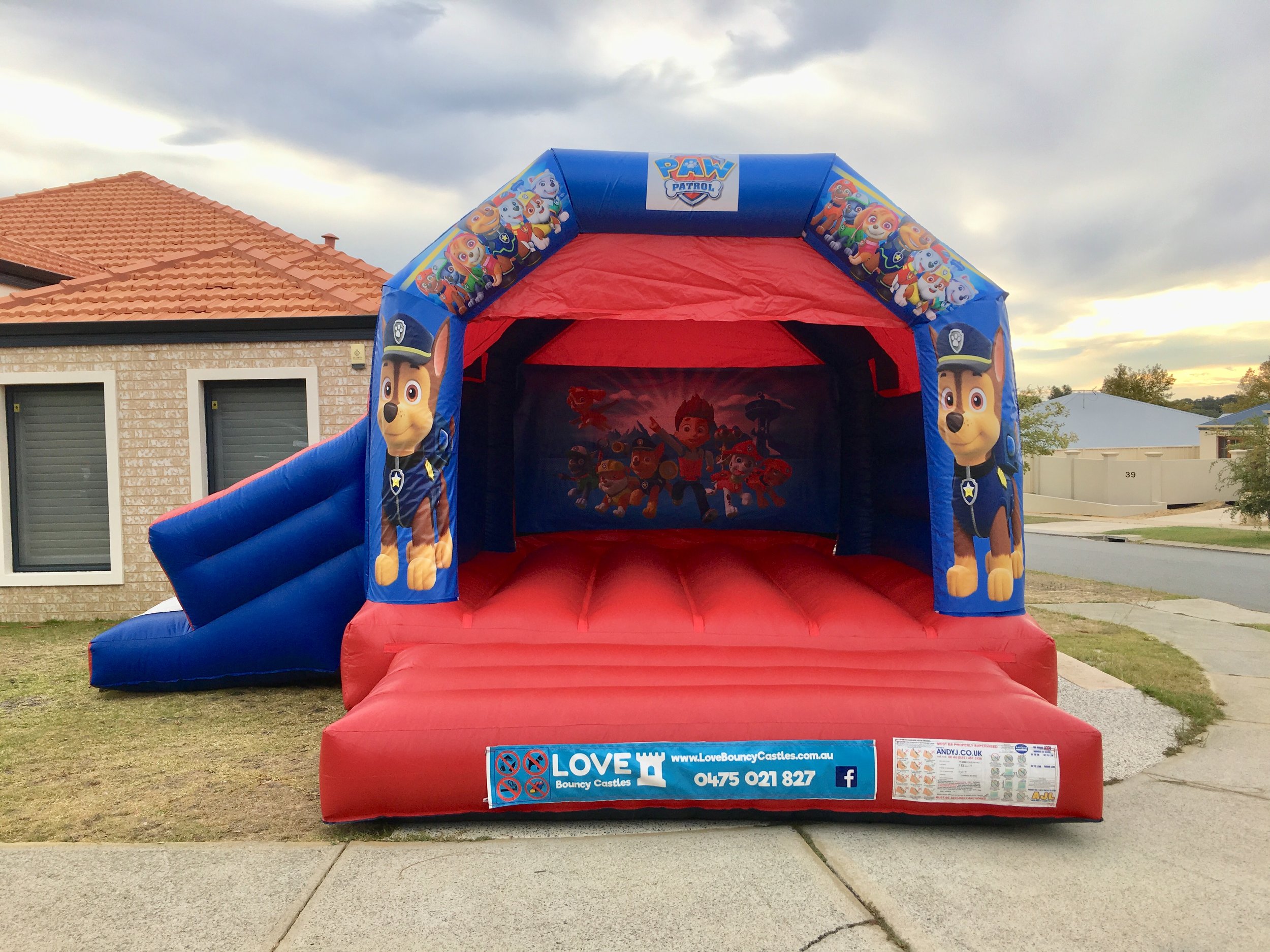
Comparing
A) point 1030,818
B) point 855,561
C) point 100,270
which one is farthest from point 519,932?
point 100,270

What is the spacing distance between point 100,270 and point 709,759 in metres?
7.36

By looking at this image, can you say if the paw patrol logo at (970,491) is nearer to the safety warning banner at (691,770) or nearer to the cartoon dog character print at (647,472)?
the safety warning banner at (691,770)

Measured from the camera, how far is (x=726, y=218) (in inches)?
128

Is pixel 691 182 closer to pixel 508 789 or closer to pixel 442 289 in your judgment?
pixel 442 289

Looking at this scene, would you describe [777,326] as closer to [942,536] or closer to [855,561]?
[855,561]

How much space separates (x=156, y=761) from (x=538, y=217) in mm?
2435

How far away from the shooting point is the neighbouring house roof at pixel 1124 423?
3325 cm

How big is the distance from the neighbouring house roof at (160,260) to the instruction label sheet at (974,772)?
439cm

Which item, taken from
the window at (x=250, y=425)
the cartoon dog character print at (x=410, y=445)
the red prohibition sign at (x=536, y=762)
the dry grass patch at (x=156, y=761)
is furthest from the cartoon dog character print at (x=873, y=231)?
the window at (x=250, y=425)

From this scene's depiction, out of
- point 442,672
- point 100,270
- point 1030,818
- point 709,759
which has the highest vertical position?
point 100,270

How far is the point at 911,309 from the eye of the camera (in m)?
3.14

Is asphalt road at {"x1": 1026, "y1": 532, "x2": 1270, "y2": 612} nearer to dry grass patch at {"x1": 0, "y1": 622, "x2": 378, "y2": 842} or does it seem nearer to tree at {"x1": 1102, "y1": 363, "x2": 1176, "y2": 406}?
dry grass patch at {"x1": 0, "y1": 622, "x2": 378, "y2": 842}

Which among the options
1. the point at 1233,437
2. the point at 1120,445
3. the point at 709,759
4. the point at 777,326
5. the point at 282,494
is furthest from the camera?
the point at 1120,445

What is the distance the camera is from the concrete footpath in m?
1.85
